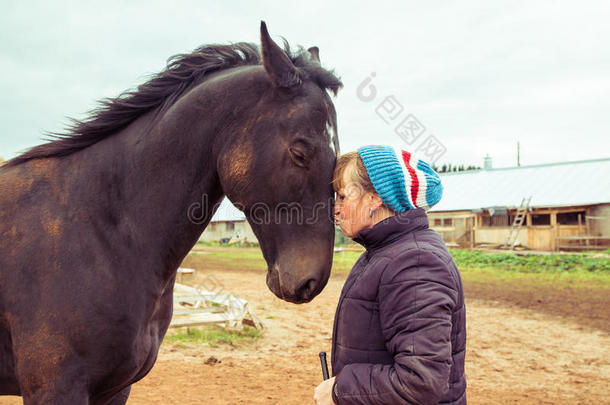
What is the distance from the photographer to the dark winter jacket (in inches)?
54.2

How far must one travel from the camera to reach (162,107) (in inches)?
86.4

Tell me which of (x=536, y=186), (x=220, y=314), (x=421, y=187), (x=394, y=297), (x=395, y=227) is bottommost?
(x=220, y=314)

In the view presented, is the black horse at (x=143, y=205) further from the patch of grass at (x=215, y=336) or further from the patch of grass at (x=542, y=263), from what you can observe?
the patch of grass at (x=542, y=263)

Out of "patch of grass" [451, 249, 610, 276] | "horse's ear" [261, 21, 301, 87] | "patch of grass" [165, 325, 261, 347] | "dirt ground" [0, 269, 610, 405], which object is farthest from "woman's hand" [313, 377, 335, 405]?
"patch of grass" [451, 249, 610, 276]

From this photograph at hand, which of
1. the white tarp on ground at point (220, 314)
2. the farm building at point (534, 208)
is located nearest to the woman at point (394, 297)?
the white tarp on ground at point (220, 314)

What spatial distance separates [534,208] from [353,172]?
27.2 meters

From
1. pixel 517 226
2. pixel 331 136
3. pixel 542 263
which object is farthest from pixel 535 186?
pixel 331 136

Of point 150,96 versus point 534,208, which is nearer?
point 150,96

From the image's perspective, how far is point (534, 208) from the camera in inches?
1007

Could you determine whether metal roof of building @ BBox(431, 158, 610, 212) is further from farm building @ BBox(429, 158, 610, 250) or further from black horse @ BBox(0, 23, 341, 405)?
black horse @ BBox(0, 23, 341, 405)

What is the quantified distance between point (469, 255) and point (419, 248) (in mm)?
20893

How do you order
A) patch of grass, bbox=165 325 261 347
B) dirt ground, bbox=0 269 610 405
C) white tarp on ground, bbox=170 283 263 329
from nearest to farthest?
dirt ground, bbox=0 269 610 405
patch of grass, bbox=165 325 261 347
white tarp on ground, bbox=170 283 263 329

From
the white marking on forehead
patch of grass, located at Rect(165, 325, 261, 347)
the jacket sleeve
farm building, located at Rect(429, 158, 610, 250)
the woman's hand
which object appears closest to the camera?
the jacket sleeve

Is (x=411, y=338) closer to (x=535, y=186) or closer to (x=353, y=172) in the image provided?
(x=353, y=172)
